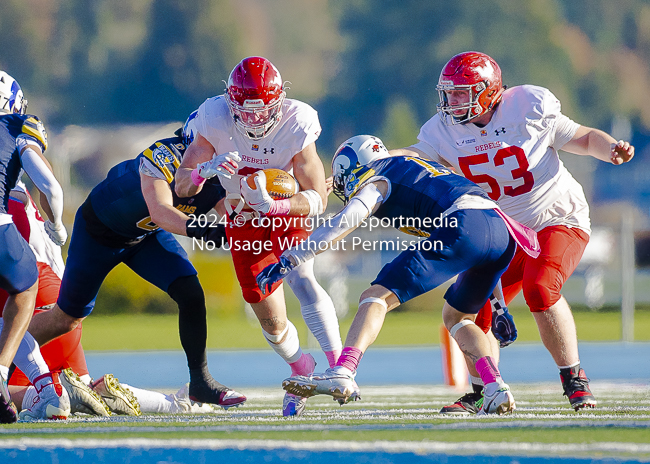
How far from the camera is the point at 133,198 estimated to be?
4883 mm

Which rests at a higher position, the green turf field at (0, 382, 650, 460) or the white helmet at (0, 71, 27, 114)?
the white helmet at (0, 71, 27, 114)

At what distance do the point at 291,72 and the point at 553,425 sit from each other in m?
50.4

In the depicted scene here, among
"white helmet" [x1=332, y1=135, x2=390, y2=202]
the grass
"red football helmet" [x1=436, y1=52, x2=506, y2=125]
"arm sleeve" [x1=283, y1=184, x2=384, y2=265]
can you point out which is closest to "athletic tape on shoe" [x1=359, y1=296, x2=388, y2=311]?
"arm sleeve" [x1=283, y1=184, x2=384, y2=265]

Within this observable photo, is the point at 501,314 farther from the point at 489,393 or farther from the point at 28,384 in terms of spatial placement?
the point at 28,384

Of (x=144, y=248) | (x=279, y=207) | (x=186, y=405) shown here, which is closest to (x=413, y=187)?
(x=279, y=207)

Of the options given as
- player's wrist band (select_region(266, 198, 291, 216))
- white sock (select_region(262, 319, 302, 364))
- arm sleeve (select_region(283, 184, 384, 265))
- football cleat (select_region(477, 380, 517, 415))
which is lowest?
football cleat (select_region(477, 380, 517, 415))

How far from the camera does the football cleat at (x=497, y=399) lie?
413cm

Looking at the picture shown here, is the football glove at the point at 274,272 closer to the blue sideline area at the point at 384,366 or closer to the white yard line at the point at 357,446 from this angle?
the white yard line at the point at 357,446

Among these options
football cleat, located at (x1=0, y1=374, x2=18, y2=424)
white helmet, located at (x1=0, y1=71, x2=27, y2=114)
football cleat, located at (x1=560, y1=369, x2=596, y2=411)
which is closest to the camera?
football cleat, located at (x1=0, y1=374, x2=18, y2=424)

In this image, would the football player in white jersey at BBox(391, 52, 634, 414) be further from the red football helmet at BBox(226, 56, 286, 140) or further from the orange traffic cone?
the orange traffic cone

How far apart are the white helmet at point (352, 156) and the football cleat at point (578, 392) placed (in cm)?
142

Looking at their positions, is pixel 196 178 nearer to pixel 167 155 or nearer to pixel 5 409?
pixel 167 155

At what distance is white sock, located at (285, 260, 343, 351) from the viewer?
4.67m

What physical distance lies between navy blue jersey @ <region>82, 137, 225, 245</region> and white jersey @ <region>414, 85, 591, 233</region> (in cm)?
142
